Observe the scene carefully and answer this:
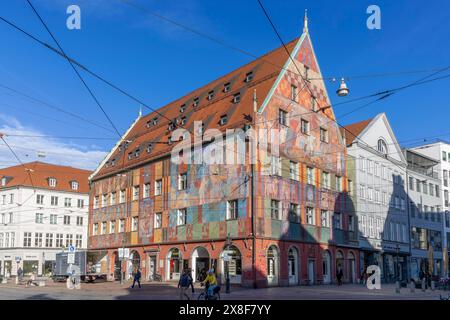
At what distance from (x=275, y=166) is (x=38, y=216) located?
4927 centimetres

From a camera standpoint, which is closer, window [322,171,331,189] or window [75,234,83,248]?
window [322,171,331,189]

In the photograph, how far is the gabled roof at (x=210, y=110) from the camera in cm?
4188

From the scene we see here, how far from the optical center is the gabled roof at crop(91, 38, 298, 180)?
137ft

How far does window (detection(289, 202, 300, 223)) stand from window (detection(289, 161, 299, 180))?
2.25 meters

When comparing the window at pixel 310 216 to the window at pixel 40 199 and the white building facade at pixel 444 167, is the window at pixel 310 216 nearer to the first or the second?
the white building facade at pixel 444 167

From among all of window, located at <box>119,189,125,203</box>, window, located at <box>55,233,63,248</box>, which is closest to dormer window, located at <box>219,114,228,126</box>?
→ window, located at <box>119,189,125,203</box>

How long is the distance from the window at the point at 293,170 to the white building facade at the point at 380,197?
1072 cm

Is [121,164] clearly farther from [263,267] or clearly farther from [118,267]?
[263,267]

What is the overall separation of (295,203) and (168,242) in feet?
39.5

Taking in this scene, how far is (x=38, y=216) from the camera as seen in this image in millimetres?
76062

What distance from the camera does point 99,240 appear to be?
56.3 metres

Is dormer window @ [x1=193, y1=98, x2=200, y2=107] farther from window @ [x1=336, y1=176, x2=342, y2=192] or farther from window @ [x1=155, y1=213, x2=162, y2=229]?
window @ [x1=336, y1=176, x2=342, y2=192]

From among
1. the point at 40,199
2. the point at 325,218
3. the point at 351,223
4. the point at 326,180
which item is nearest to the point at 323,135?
the point at 326,180
